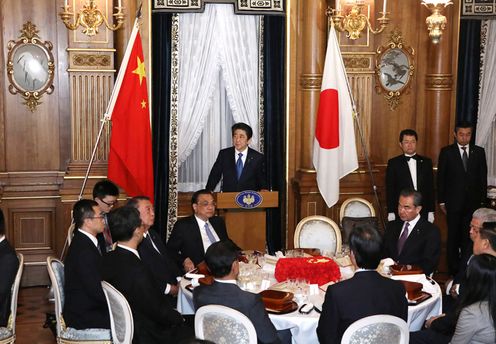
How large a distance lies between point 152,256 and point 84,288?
781mm

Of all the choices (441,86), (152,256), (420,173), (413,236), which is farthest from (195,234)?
(441,86)

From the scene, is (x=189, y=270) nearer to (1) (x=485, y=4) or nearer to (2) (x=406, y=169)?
(2) (x=406, y=169)

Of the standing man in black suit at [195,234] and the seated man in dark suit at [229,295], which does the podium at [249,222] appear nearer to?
the standing man in black suit at [195,234]

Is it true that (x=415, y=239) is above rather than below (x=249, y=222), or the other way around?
above

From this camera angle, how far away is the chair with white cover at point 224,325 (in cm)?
399

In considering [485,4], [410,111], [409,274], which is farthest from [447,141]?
[409,274]

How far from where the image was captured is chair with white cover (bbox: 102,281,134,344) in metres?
4.44

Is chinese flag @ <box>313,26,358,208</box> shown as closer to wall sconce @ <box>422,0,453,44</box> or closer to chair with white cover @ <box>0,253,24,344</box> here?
wall sconce @ <box>422,0,453,44</box>

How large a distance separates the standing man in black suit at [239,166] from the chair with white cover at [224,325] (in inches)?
143

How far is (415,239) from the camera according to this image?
19.4 ft

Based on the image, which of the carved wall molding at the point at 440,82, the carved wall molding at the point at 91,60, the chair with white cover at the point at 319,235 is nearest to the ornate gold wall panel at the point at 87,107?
the carved wall molding at the point at 91,60

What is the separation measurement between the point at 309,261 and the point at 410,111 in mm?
3933

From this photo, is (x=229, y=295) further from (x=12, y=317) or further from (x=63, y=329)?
(x=12, y=317)

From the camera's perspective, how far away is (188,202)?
8.58m
